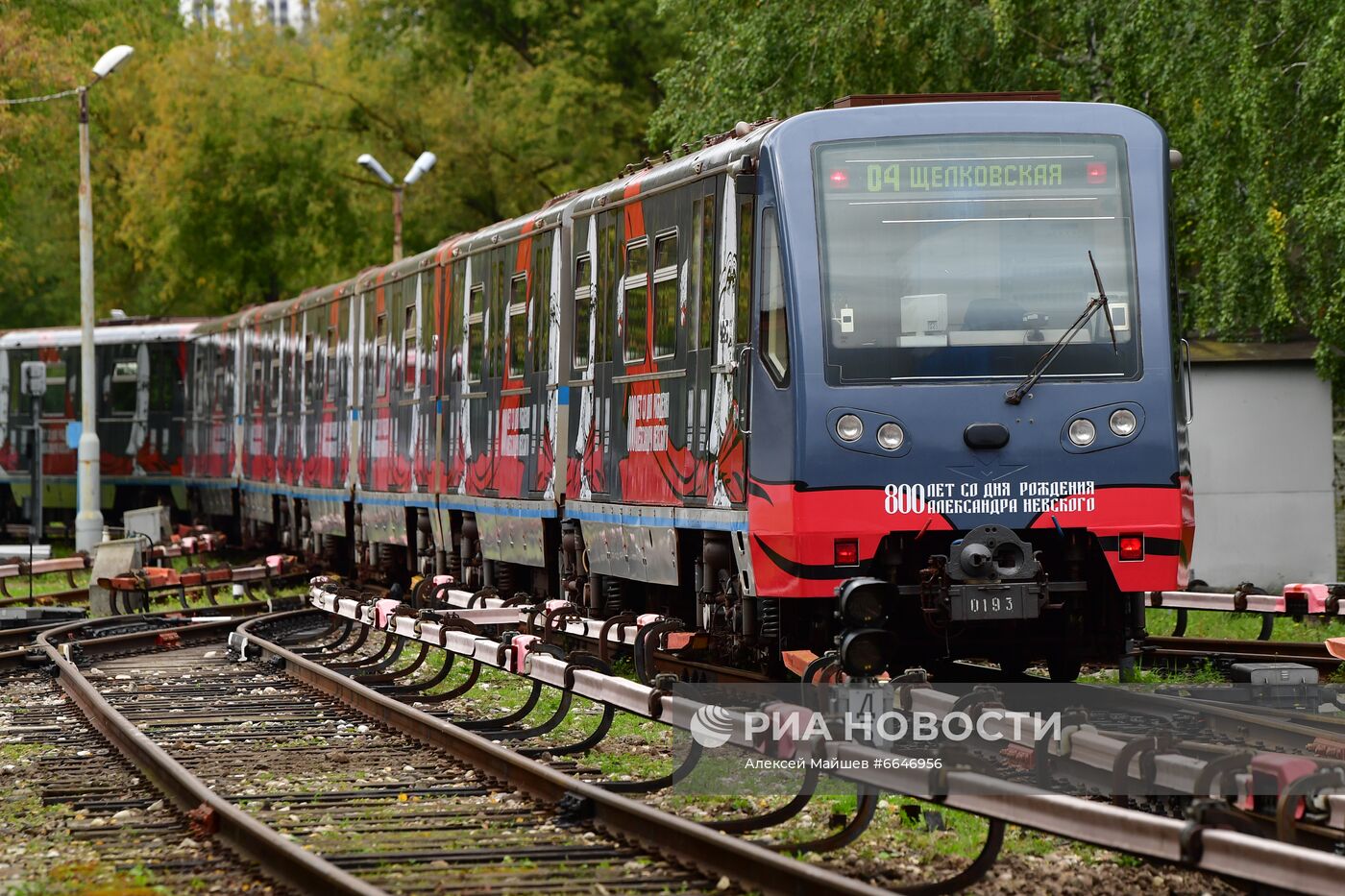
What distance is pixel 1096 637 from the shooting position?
12.2m

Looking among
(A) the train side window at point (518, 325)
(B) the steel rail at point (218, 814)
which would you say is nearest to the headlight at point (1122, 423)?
(B) the steel rail at point (218, 814)

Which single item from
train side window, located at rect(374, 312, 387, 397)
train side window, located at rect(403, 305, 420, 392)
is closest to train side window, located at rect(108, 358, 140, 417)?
train side window, located at rect(374, 312, 387, 397)

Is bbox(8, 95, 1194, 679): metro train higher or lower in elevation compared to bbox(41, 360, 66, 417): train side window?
lower

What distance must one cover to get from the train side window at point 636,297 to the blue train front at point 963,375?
256 centimetres

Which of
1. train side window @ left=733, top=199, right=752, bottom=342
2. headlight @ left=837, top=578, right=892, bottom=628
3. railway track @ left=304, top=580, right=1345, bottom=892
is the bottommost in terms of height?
railway track @ left=304, top=580, right=1345, bottom=892

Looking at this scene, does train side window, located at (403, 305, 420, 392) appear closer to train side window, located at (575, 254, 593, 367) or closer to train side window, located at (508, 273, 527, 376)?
train side window, located at (508, 273, 527, 376)

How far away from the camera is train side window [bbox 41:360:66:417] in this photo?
39.0 m

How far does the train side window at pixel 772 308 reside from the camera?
38.0 feet

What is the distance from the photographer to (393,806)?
9.64 metres

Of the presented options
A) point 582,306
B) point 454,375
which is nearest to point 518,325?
point 582,306

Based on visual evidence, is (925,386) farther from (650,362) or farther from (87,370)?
(87,370)

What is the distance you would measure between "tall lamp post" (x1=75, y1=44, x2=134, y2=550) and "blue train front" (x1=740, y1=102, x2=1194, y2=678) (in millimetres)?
20856

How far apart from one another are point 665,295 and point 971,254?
2.78 metres

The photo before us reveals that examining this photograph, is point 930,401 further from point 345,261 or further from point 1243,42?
point 345,261
